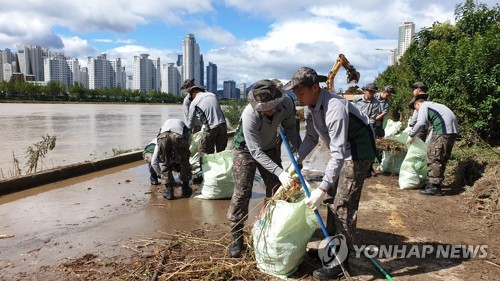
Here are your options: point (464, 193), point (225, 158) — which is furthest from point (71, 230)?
point (464, 193)

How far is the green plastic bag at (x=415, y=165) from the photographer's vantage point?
5.81 m

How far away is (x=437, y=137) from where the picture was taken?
5461 millimetres

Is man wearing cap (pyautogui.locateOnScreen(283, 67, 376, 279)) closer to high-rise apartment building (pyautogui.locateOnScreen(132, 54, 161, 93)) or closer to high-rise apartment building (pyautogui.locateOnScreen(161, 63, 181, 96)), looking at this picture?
high-rise apartment building (pyautogui.locateOnScreen(161, 63, 181, 96))

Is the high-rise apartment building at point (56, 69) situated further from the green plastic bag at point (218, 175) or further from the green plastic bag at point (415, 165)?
the green plastic bag at point (415, 165)

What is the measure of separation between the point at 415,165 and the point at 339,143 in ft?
12.1

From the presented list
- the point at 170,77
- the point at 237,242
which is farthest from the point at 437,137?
the point at 170,77

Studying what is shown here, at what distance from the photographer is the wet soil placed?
314cm

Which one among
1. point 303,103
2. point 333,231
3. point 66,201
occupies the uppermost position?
point 303,103

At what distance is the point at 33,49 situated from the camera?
5017 inches

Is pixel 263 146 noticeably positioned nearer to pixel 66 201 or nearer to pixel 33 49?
pixel 66 201

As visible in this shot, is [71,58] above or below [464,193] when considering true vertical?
above

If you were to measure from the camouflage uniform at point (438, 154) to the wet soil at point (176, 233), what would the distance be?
1.09ft

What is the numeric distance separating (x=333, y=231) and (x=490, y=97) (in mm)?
5129

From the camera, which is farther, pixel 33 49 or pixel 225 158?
pixel 33 49
